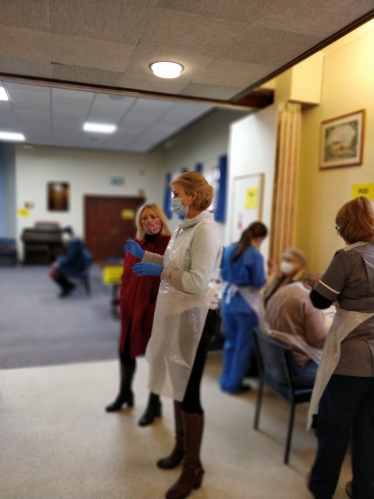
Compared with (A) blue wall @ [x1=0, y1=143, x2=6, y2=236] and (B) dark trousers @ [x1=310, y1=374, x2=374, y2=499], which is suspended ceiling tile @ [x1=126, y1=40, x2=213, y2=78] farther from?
(B) dark trousers @ [x1=310, y1=374, x2=374, y2=499]

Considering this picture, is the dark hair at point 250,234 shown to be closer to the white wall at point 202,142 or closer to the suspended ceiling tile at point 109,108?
the suspended ceiling tile at point 109,108

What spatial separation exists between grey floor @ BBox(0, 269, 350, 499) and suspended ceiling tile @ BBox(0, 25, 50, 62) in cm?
138

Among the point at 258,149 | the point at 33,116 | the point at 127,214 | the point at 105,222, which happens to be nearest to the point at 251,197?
the point at 258,149

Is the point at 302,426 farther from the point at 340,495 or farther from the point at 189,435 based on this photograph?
the point at 189,435

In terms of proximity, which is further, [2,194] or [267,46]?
[2,194]

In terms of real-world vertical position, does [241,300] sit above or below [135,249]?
below

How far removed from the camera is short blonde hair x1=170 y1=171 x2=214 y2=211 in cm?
161

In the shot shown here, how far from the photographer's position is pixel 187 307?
5.66 ft

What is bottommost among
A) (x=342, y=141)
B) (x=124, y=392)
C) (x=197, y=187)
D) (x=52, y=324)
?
(x=52, y=324)

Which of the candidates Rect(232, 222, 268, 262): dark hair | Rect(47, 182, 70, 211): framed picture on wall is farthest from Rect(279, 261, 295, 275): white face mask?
Rect(47, 182, 70, 211): framed picture on wall

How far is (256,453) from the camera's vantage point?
2.36 metres

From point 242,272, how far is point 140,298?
4.03ft

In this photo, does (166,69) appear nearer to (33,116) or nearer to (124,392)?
(33,116)

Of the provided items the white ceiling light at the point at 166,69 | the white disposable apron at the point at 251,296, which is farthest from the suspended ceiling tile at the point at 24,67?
the white disposable apron at the point at 251,296
